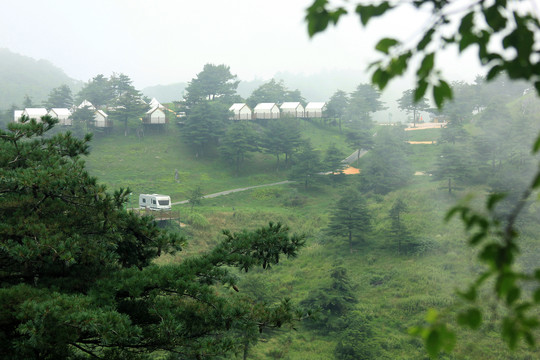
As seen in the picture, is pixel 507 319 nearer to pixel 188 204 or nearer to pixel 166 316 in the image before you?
pixel 166 316

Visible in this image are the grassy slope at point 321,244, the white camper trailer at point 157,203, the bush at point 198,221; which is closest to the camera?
the grassy slope at point 321,244

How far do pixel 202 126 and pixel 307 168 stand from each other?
15064mm

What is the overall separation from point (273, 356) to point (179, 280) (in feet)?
35.3

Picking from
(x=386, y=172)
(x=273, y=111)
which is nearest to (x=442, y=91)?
(x=386, y=172)

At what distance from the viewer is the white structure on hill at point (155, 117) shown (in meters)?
51.2

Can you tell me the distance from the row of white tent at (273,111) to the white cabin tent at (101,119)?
52.8 ft

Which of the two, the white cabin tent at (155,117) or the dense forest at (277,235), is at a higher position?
the white cabin tent at (155,117)

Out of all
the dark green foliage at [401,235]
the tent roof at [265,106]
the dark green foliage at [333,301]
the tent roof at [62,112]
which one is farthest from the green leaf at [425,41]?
the tent roof at [265,106]

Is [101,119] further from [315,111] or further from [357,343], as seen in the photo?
[357,343]

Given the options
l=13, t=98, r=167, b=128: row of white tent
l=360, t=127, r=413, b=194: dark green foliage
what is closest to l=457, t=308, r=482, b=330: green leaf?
l=360, t=127, r=413, b=194: dark green foliage

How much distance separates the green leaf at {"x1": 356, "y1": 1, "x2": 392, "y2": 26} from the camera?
198cm

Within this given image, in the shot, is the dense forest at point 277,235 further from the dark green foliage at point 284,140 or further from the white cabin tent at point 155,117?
the white cabin tent at point 155,117

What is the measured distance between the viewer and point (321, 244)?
89.2 feet

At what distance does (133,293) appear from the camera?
242 inches
